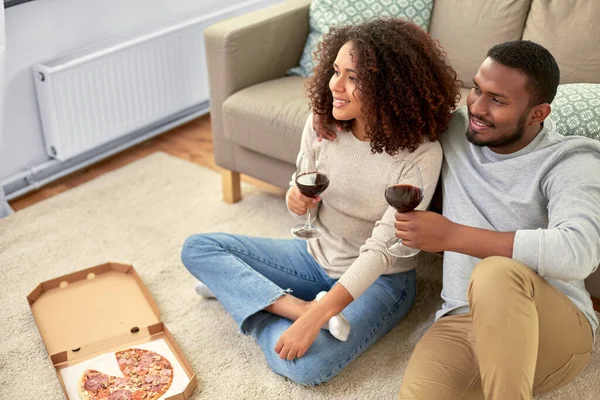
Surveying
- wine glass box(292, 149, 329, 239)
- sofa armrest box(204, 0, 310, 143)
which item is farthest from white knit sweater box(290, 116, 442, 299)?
sofa armrest box(204, 0, 310, 143)

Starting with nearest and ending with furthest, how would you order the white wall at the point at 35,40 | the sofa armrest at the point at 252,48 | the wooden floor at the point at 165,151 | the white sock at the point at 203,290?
the white sock at the point at 203,290, the sofa armrest at the point at 252,48, the white wall at the point at 35,40, the wooden floor at the point at 165,151

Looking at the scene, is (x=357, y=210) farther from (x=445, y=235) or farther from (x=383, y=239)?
(x=445, y=235)

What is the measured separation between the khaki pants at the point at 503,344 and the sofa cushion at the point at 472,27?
108cm

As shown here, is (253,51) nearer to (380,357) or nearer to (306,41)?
(306,41)

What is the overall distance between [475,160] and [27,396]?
50.9 inches

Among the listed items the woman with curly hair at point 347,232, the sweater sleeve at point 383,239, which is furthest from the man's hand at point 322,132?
the sweater sleeve at point 383,239

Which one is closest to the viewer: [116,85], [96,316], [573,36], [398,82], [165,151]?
[398,82]

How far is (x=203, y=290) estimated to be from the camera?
7.45 ft

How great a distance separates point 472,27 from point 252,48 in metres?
0.76

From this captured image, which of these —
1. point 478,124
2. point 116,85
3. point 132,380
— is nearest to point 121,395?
point 132,380

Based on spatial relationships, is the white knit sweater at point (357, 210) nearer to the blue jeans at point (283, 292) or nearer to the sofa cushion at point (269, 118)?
the blue jeans at point (283, 292)

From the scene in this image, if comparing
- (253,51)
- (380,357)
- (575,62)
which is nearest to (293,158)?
(253,51)

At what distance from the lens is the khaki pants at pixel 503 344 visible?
1.46 m

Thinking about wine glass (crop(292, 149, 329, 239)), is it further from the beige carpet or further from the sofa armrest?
the sofa armrest
